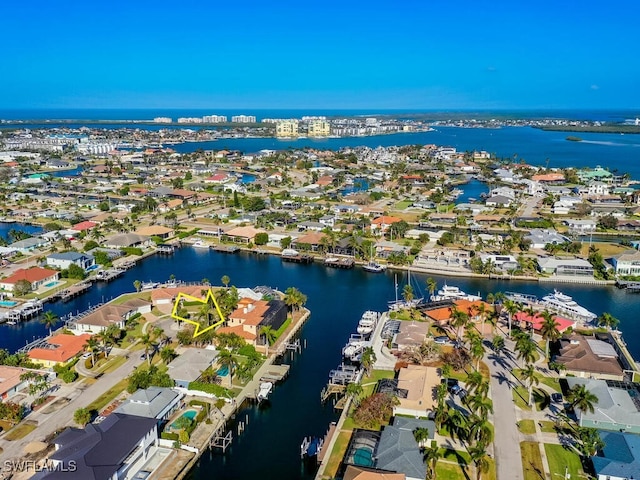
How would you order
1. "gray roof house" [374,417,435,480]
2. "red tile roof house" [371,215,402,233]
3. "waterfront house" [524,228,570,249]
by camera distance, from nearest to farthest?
"gray roof house" [374,417,435,480] < "waterfront house" [524,228,570,249] < "red tile roof house" [371,215,402,233]

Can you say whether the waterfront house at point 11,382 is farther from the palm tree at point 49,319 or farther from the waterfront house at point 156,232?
the waterfront house at point 156,232

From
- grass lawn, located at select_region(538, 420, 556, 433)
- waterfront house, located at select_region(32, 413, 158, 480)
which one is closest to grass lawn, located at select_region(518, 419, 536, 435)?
grass lawn, located at select_region(538, 420, 556, 433)

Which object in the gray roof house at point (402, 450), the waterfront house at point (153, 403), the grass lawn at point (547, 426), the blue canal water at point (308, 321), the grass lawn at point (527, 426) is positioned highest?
the waterfront house at point (153, 403)

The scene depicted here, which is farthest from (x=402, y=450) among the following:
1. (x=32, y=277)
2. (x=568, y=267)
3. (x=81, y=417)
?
→ (x=32, y=277)

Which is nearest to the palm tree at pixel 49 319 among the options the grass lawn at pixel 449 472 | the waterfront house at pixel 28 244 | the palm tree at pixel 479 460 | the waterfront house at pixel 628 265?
the waterfront house at pixel 28 244

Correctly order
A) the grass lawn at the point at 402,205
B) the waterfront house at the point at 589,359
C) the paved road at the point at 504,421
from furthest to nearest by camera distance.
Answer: the grass lawn at the point at 402,205 → the waterfront house at the point at 589,359 → the paved road at the point at 504,421

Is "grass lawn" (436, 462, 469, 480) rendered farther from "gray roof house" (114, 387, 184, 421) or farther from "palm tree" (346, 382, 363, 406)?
"gray roof house" (114, 387, 184, 421)
